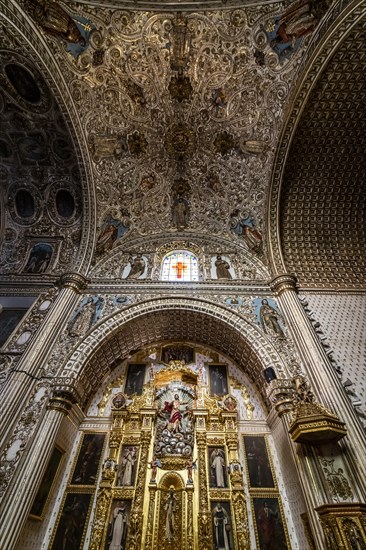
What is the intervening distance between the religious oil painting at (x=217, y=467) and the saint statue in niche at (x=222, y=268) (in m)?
5.95

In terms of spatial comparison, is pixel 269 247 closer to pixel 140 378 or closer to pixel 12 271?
pixel 140 378

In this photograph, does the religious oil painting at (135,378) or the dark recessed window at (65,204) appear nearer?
the religious oil painting at (135,378)

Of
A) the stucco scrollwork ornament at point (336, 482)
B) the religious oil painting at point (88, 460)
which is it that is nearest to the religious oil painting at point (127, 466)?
the religious oil painting at point (88, 460)

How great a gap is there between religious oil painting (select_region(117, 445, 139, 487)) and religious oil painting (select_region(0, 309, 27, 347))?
5012mm

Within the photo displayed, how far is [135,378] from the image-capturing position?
34.8 ft

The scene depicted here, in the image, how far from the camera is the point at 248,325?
9.86 m

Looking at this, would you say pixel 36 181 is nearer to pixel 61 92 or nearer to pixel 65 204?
pixel 65 204

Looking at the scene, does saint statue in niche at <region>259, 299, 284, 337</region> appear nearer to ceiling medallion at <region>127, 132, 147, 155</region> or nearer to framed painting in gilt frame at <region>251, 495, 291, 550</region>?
framed painting in gilt frame at <region>251, 495, 291, 550</region>

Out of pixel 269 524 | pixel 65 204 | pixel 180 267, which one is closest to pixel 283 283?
pixel 180 267

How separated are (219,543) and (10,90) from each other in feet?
48.6

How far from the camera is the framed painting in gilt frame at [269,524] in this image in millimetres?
7125

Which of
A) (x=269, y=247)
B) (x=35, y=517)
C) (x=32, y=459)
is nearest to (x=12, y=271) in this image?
(x=32, y=459)

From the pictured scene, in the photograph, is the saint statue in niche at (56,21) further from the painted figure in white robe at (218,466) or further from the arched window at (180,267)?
the painted figure in white robe at (218,466)

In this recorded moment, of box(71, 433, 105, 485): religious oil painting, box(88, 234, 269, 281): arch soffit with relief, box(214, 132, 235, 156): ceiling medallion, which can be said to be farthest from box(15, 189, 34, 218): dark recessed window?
box(71, 433, 105, 485): religious oil painting
